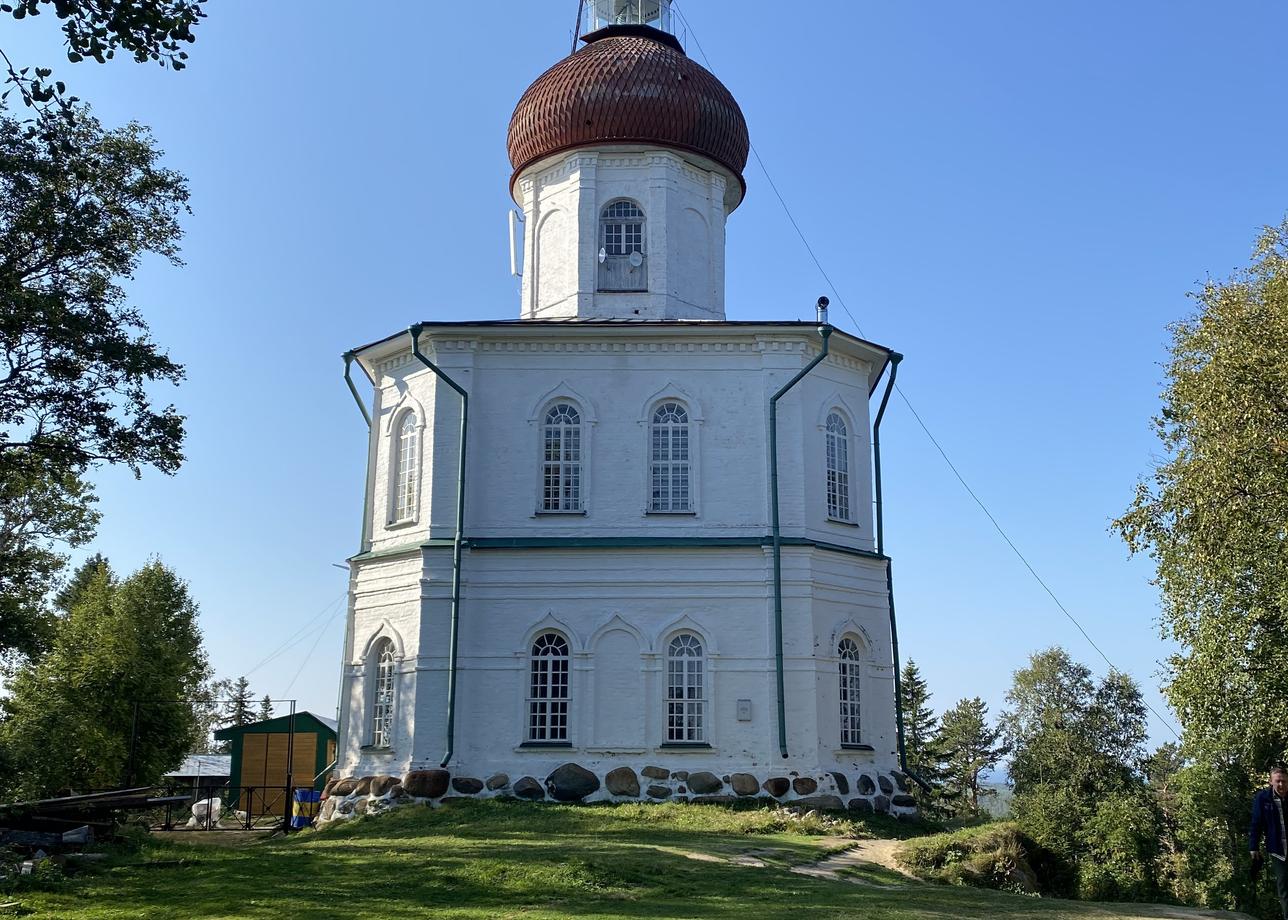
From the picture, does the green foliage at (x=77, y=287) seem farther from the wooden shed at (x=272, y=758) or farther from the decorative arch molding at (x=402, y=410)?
the wooden shed at (x=272, y=758)

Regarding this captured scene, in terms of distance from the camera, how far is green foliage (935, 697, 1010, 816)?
4784 centimetres

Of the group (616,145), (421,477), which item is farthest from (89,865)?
(616,145)

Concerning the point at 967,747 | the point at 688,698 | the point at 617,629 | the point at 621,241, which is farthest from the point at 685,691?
the point at 967,747

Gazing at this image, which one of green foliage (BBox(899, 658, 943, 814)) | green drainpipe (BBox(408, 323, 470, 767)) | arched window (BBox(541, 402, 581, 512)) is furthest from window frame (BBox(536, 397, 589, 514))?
green foliage (BBox(899, 658, 943, 814))

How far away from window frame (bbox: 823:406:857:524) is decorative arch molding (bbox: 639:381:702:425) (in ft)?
8.18

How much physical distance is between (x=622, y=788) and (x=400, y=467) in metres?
7.41

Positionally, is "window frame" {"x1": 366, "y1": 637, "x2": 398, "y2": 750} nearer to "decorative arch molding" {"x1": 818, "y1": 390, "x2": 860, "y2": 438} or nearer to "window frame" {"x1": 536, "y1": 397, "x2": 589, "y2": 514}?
"window frame" {"x1": 536, "y1": 397, "x2": 589, "y2": 514}

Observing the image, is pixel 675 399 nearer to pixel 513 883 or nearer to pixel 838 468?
pixel 838 468

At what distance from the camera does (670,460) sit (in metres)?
22.0

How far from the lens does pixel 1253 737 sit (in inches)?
679

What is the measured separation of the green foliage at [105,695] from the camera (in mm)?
30025

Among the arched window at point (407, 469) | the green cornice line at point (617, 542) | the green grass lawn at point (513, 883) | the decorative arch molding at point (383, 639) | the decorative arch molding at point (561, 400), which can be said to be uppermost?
the decorative arch molding at point (561, 400)

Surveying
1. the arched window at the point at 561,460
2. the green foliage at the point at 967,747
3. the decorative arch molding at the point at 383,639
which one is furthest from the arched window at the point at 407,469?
the green foliage at the point at 967,747

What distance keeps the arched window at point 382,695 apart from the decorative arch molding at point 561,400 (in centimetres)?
491
